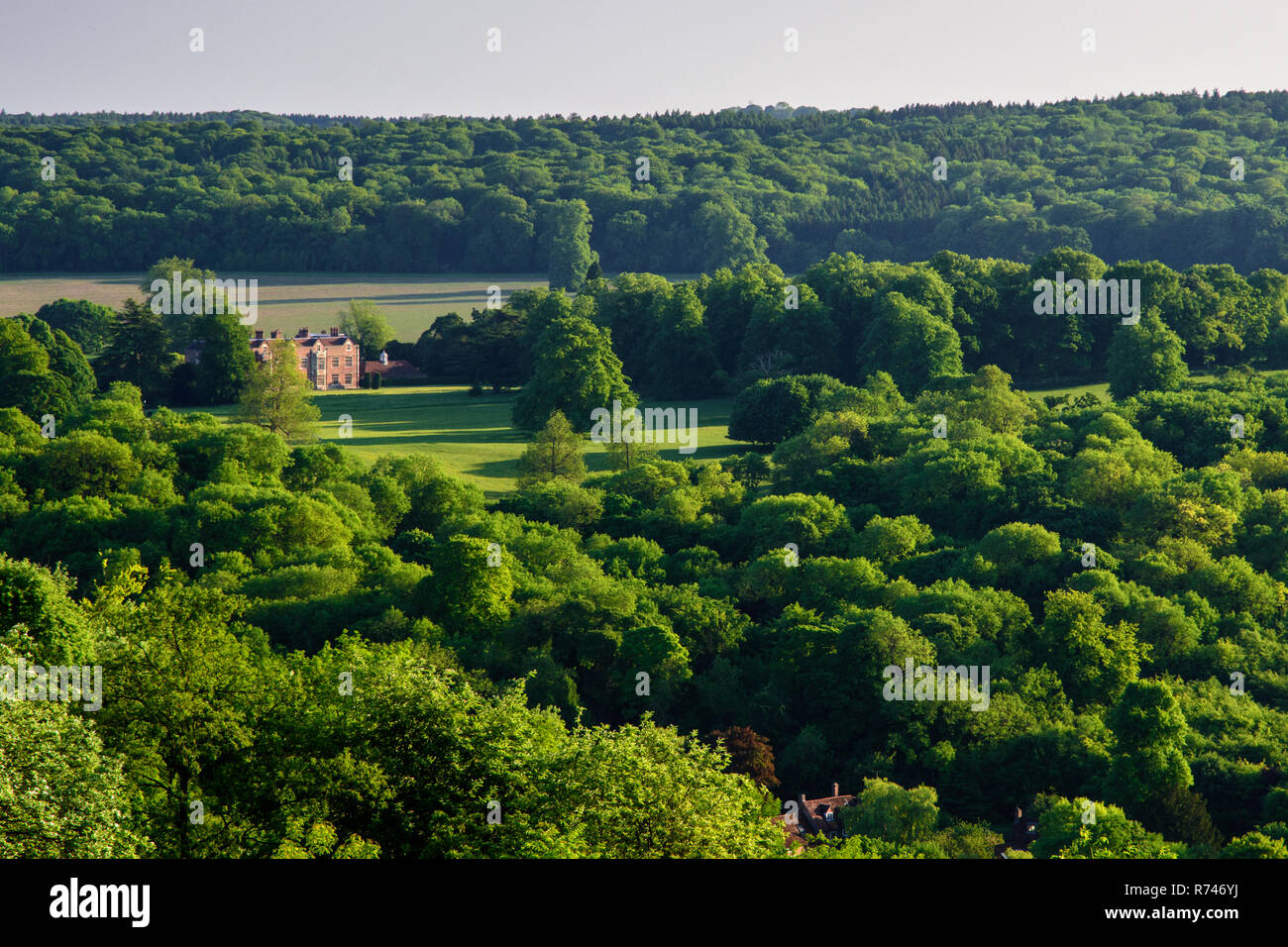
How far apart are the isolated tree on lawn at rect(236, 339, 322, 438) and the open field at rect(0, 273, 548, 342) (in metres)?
41.1

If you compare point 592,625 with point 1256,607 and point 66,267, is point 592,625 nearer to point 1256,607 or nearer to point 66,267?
point 1256,607

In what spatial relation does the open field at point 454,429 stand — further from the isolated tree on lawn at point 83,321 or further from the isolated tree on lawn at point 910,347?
the isolated tree on lawn at point 83,321

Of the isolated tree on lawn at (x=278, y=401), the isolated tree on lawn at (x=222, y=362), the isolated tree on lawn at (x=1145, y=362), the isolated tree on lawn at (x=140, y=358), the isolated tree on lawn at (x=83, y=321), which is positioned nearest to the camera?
the isolated tree on lawn at (x=278, y=401)

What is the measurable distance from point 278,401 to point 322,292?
262 ft

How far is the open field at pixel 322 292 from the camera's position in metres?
133

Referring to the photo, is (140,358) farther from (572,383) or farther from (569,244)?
(569,244)

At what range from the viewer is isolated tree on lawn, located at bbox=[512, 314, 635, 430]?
82688 mm

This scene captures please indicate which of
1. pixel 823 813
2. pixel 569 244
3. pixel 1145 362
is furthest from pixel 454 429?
pixel 569 244

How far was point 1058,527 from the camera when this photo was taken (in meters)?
58.7

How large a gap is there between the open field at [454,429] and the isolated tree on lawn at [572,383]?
1890mm

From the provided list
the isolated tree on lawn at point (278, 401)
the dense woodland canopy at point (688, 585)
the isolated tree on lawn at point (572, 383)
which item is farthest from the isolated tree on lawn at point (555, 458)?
the isolated tree on lawn at point (278, 401)

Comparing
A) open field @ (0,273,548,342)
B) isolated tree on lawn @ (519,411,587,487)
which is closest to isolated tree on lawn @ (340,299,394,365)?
open field @ (0,273,548,342)

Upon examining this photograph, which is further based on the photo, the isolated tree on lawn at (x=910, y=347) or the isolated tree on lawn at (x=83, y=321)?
the isolated tree on lawn at (x=83, y=321)

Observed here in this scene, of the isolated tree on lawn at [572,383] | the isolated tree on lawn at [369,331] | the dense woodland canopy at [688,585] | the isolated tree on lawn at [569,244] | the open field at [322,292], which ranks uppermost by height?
the isolated tree on lawn at [569,244]
